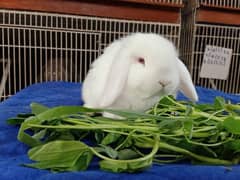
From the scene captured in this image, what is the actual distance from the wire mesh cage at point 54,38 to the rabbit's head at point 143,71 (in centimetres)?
77

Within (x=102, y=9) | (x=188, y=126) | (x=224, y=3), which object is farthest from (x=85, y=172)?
(x=224, y=3)

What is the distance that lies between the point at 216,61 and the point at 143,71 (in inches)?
40.0

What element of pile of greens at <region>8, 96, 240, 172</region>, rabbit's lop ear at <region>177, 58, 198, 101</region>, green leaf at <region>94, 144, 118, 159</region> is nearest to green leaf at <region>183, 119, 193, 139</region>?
pile of greens at <region>8, 96, 240, 172</region>

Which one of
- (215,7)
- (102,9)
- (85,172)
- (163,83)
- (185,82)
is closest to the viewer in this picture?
(85,172)

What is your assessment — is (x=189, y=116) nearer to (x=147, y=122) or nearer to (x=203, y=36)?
(x=147, y=122)

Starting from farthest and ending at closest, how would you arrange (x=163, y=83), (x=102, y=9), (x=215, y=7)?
(x=215, y=7)
(x=102, y=9)
(x=163, y=83)

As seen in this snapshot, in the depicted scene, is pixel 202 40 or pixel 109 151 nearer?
pixel 109 151

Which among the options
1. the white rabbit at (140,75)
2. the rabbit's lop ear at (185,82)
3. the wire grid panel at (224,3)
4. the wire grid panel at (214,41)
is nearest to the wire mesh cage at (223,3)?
the wire grid panel at (224,3)

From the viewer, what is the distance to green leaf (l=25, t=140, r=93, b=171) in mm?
412

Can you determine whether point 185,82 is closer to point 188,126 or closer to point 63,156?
point 188,126

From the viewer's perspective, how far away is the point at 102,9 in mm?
1396

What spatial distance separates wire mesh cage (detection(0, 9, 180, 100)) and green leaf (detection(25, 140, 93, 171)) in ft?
3.33

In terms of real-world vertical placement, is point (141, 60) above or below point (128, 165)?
above

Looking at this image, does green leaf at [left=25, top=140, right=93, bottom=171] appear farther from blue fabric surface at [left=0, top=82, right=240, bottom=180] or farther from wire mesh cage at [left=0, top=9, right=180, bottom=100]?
wire mesh cage at [left=0, top=9, right=180, bottom=100]
